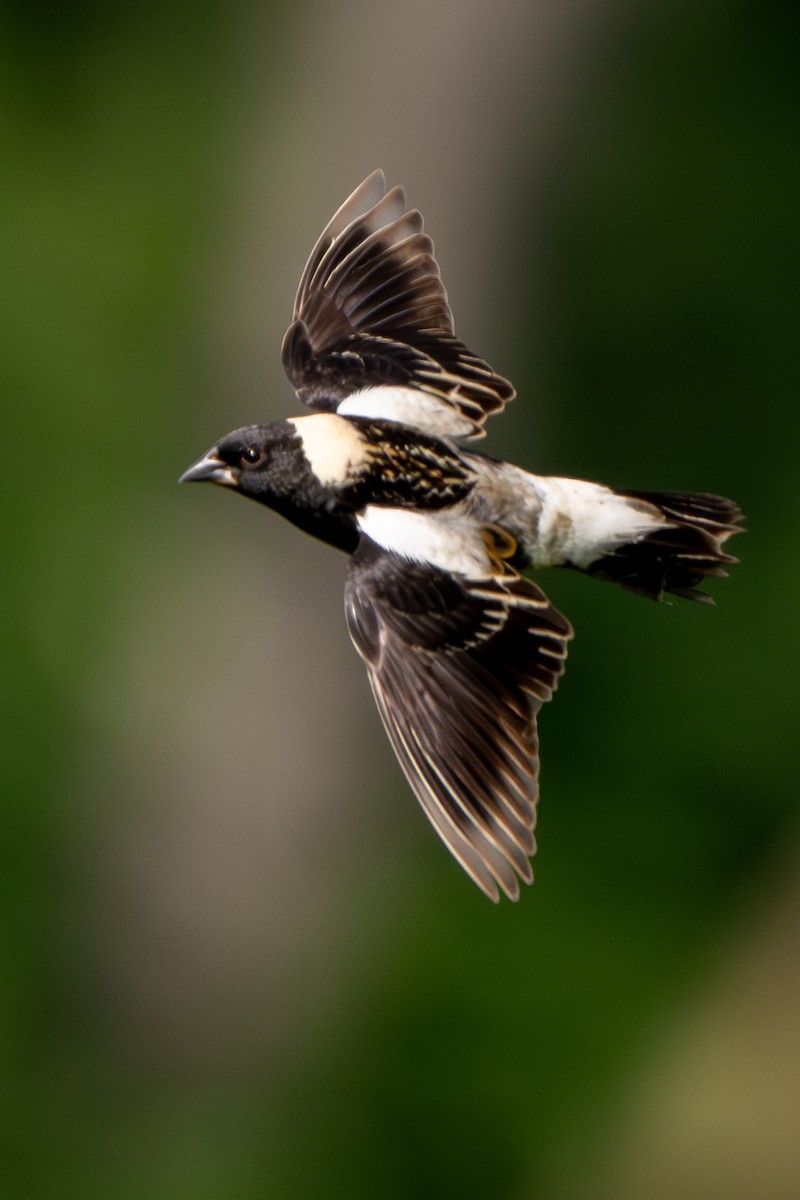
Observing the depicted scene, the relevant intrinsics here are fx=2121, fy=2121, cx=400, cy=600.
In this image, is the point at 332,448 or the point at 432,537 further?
the point at 332,448

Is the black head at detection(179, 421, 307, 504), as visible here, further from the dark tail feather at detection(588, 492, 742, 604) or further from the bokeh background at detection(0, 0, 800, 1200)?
the bokeh background at detection(0, 0, 800, 1200)

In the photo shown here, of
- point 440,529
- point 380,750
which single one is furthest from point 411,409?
point 380,750

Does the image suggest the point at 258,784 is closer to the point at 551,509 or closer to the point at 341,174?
the point at 341,174

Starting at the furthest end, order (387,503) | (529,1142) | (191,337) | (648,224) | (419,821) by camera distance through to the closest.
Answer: (648,224), (191,337), (419,821), (529,1142), (387,503)

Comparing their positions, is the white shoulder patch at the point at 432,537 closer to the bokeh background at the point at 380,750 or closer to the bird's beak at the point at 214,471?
the bird's beak at the point at 214,471

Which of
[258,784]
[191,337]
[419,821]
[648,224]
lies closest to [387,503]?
[258,784]

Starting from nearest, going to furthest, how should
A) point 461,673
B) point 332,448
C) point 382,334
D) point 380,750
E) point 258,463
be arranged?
1. point 461,673
2. point 332,448
3. point 258,463
4. point 382,334
5. point 380,750

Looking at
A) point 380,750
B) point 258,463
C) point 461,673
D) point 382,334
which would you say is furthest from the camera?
point 380,750

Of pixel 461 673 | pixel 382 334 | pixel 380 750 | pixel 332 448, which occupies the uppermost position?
pixel 382 334

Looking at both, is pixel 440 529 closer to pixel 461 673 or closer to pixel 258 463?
pixel 461 673
